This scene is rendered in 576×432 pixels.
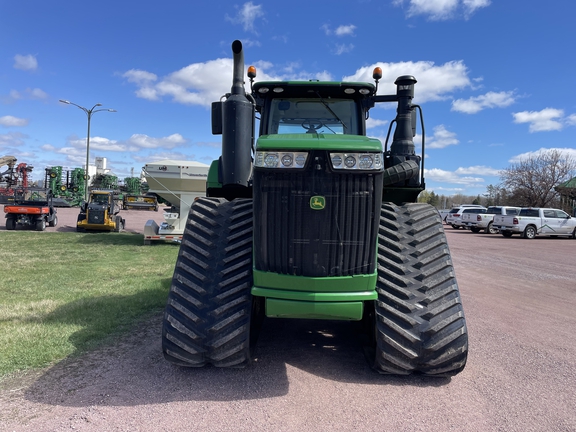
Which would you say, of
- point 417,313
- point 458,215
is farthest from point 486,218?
point 417,313

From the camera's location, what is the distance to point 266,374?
3.61 metres

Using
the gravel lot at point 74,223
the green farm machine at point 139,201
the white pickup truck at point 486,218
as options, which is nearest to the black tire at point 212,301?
the gravel lot at point 74,223

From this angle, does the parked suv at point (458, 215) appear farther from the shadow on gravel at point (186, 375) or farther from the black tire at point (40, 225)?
the shadow on gravel at point (186, 375)

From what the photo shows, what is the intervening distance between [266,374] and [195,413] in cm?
80

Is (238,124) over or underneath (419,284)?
over

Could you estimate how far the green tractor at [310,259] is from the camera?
3.17 meters

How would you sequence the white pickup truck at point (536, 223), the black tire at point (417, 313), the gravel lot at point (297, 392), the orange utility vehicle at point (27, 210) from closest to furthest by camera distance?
the gravel lot at point (297, 392), the black tire at point (417, 313), the orange utility vehicle at point (27, 210), the white pickup truck at point (536, 223)

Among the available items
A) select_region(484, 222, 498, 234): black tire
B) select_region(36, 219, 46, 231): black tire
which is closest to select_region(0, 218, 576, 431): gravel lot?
select_region(36, 219, 46, 231): black tire

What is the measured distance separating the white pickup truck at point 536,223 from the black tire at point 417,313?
2160 cm

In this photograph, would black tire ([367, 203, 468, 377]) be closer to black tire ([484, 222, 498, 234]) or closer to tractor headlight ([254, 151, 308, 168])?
tractor headlight ([254, 151, 308, 168])

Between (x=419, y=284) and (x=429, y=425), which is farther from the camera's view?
(x=419, y=284)

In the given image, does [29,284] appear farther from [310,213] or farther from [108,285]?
[310,213]

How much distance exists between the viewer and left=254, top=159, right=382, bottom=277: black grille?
316cm

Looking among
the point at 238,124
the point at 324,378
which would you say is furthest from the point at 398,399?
Answer: the point at 238,124
